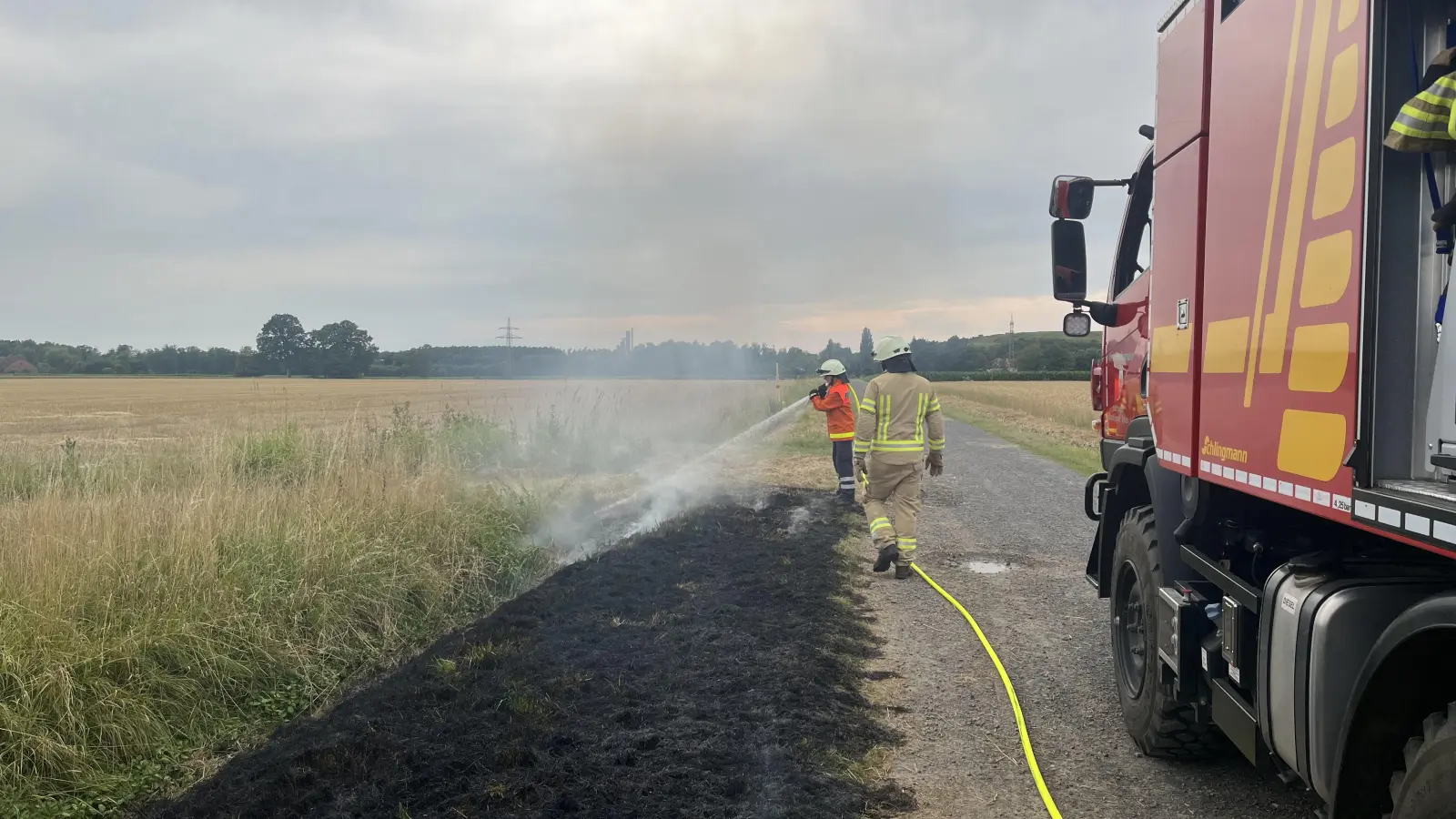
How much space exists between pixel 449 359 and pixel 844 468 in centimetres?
3630

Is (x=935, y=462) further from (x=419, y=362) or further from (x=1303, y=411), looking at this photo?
(x=419, y=362)

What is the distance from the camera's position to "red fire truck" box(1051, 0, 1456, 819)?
82.7 inches

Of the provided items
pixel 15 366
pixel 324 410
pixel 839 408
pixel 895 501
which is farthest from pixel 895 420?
pixel 15 366

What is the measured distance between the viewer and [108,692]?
13.7 feet

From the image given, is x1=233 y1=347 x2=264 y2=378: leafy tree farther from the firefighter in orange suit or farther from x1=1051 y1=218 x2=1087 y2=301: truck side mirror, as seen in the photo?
x1=1051 y1=218 x2=1087 y2=301: truck side mirror

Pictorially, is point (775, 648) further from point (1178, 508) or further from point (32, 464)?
point (32, 464)

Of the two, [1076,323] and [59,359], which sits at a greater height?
[59,359]

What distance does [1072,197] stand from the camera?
4.99 m

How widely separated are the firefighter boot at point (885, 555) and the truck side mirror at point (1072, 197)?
3491 mm

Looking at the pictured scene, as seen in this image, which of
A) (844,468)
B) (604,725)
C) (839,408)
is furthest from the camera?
(844,468)

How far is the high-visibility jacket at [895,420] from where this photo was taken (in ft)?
25.4

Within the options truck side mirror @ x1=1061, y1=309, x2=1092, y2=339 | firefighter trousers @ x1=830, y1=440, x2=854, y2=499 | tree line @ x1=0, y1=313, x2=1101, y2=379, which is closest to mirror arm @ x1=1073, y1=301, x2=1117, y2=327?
truck side mirror @ x1=1061, y1=309, x2=1092, y2=339

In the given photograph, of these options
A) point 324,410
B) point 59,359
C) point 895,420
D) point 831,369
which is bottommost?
point 324,410

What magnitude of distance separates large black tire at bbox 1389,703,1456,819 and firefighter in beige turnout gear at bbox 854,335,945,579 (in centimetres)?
561
